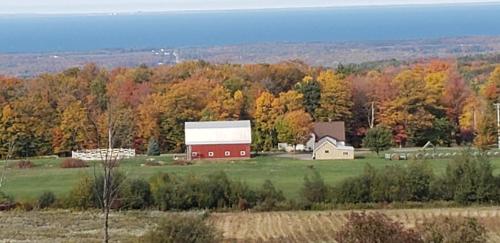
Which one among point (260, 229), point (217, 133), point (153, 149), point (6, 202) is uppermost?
point (217, 133)

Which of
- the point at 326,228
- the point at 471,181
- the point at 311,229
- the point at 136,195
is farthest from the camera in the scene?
the point at 136,195

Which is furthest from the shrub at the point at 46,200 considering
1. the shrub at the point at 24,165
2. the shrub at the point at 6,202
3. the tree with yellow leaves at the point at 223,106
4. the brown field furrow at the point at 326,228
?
the tree with yellow leaves at the point at 223,106

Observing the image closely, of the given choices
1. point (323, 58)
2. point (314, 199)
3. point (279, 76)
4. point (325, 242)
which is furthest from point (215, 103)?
point (323, 58)

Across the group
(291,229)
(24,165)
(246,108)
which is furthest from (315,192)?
(246,108)

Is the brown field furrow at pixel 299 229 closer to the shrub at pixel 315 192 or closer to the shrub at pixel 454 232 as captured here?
the shrub at pixel 315 192

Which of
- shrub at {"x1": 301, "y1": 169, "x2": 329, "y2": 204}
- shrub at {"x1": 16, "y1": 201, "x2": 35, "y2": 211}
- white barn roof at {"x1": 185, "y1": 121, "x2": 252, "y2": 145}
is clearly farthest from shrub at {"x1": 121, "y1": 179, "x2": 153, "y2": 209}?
white barn roof at {"x1": 185, "y1": 121, "x2": 252, "y2": 145}

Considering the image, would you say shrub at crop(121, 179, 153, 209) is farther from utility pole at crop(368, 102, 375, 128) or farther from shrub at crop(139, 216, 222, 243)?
utility pole at crop(368, 102, 375, 128)

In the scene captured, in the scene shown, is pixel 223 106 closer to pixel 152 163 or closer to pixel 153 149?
pixel 153 149

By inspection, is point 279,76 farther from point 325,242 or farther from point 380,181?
point 325,242
